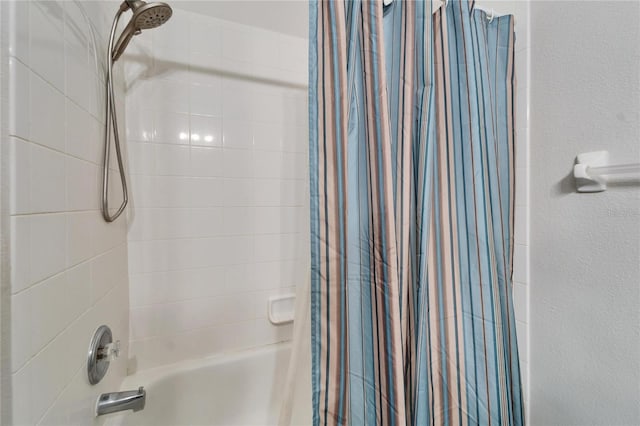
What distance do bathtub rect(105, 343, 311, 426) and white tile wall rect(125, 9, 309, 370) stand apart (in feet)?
0.23

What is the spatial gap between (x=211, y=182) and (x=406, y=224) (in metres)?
0.92

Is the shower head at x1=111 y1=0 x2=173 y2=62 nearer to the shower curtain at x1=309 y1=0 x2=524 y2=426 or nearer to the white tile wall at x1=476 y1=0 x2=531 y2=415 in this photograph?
the shower curtain at x1=309 y1=0 x2=524 y2=426

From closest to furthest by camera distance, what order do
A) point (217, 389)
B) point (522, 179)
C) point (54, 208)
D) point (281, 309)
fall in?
point (54, 208) → point (522, 179) → point (217, 389) → point (281, 309)

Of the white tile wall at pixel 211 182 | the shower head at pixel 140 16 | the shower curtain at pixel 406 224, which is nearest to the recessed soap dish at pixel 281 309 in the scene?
the white tile wall at pixel 211 182

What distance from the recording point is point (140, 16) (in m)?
0.86

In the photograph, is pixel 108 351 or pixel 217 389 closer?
pixel 108 351

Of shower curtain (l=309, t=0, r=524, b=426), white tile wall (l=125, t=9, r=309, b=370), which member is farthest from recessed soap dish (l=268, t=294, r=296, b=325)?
shower curtain (l=309, t=0, r=524, b=426)
